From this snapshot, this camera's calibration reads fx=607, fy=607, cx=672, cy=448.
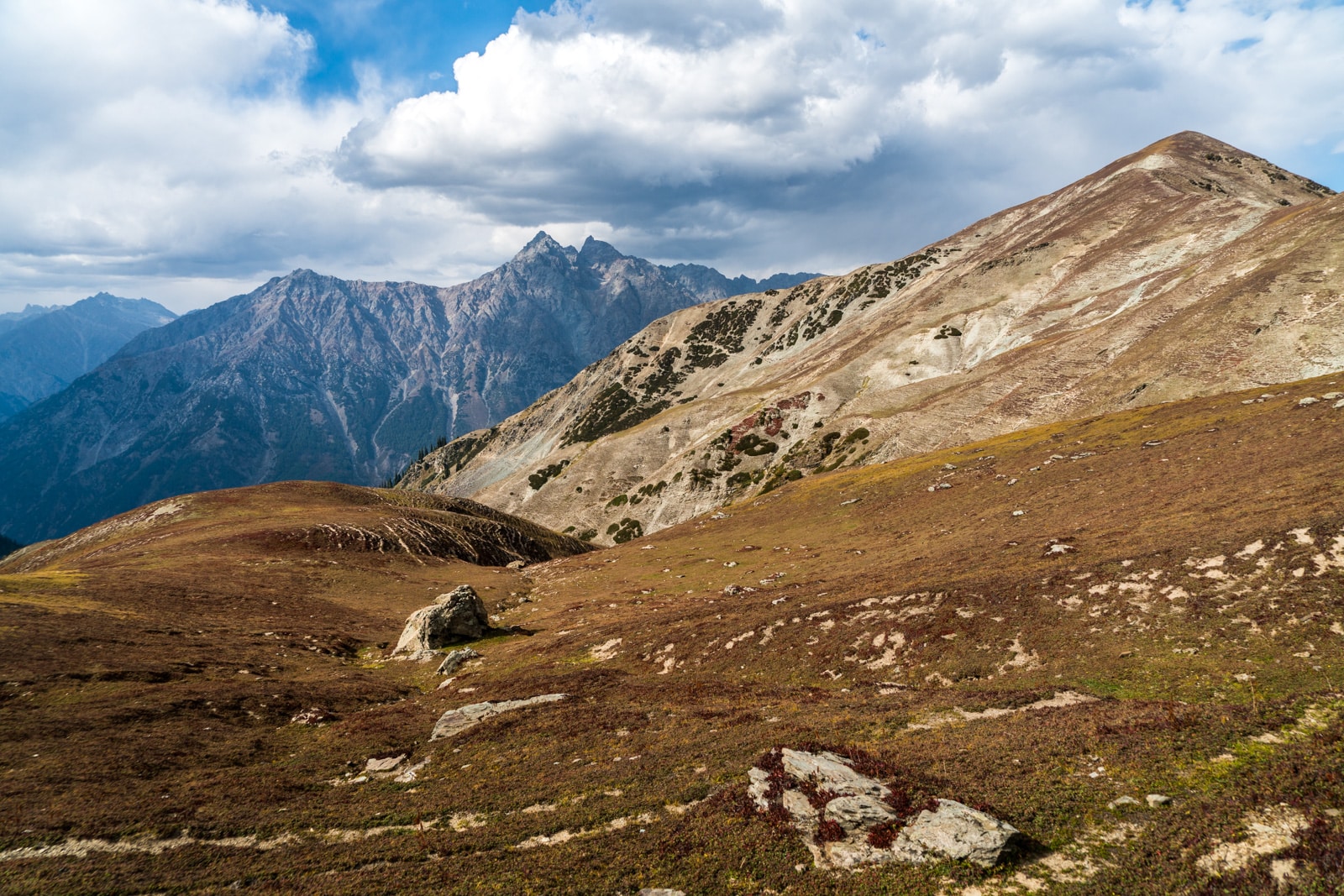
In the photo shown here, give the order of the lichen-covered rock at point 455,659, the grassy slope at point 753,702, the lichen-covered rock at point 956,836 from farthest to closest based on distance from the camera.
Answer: the lichen-covered rock at point 455,659 < the grassy slope at point 753,702 < the lichen-covered rock at point 956,836

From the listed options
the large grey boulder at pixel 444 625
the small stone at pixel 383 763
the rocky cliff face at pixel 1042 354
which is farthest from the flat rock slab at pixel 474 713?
the rocky cliff face at pixel 1042 354

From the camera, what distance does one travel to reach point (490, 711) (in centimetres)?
2850

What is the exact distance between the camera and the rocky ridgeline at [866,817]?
44.7ft

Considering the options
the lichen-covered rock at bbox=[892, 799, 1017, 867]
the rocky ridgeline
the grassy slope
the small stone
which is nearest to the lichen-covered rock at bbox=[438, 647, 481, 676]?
the grassy slope

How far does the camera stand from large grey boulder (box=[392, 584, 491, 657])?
159ft

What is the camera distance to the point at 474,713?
92.9ft

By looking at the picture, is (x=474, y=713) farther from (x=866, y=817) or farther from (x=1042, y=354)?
A: (x=1042, y=354)

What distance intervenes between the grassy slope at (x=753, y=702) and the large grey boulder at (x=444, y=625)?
9.92 feet

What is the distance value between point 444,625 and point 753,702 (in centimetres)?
3159

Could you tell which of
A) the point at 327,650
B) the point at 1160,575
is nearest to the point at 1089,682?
the point at 1160,575

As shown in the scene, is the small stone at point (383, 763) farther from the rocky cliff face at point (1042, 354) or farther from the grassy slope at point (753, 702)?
the rocky cliff face at point (1042, 354)

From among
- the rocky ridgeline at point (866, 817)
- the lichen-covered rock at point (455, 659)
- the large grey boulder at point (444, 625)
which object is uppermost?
the rocky ridgeline at point (866, 817)

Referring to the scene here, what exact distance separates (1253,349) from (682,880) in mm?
99598

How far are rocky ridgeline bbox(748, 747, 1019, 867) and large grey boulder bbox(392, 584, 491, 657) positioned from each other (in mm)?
38108
